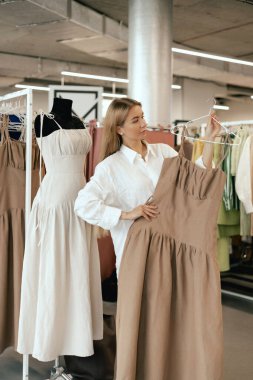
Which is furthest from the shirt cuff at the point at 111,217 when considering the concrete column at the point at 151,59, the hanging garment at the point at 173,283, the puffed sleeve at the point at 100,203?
the concrete column at the point at 151,59

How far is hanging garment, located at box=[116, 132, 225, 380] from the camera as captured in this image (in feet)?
6.97

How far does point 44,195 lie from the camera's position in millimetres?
2850

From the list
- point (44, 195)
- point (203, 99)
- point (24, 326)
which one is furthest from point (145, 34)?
point (203, 99)

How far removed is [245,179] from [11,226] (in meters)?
2.17

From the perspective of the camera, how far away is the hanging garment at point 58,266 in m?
2.74

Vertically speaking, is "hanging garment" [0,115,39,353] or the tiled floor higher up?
"hanging garment" [0,115,39,353]

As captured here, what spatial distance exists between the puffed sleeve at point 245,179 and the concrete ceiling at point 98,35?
4.14m

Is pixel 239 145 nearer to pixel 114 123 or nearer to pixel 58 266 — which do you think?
pixel 114 123

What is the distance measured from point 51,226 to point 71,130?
549 mm

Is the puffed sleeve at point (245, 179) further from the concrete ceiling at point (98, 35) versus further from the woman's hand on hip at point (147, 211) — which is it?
the concrete ceiling at point (98, 35)

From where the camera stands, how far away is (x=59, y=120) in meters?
2.85

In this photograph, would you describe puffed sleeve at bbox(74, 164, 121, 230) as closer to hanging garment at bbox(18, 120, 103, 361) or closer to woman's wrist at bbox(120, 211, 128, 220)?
woman's wrist at bbox(120, 211, 128, 220)

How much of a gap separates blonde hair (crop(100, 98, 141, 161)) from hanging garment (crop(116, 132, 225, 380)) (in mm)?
412

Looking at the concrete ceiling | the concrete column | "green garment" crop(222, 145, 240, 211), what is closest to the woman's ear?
"green garment" crop(222, 145, 240, 211)
